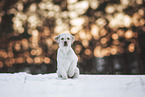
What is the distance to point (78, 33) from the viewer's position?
878cm

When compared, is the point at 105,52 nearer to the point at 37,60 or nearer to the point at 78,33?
the point at 78,33

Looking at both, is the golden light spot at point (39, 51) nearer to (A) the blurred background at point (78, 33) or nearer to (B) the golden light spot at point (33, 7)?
(A) the blurred background at point (78, 33)

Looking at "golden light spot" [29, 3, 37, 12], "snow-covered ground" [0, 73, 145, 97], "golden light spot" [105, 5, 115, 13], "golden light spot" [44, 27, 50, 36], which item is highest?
"golden light spot" [29, 3, 37, 12]

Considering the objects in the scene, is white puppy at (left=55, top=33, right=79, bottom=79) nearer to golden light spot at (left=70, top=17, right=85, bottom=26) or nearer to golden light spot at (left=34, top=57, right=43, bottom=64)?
golden light spot at (left=70, top=17, right=85, bottom=26)

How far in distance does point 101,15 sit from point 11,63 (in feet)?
22.3

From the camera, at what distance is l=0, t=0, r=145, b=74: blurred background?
8.55 m

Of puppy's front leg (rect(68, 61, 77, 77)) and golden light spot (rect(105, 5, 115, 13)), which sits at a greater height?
golden light spot (rect(105, 5, 115, 13))

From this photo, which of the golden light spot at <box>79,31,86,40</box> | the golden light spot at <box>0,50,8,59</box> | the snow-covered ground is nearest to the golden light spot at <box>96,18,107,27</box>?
the golden light spot at <box>79,31,86,40</box>

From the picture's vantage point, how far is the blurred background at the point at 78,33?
855 cm

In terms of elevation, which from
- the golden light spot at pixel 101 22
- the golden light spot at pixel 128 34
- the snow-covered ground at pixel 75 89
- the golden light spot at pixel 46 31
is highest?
the golden light spot at pixel 101 22

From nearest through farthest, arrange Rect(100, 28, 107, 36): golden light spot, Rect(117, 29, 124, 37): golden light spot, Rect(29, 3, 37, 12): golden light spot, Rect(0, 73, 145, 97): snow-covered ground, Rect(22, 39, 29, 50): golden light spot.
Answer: Rect(0, 73, 145, 97): snow-covered ground
Rect(117, 29, 124, 37): golden light spot
Rect(100, 28, 107, 36): golden light spot
Rect(22, 39, 29, 50): golden light spot
Rect(29, 3, 37, 12): golden light spot

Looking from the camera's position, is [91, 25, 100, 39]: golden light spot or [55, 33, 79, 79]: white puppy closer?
[55, 33, 79, 79]: white puppy

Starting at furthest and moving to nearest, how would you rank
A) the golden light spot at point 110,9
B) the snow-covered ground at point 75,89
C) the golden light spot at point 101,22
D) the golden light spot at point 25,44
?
1. the golden light spot at point 25,44
2. the golden light spot at point 110,9
3. the golden light spot at point 101,22
4. the snow-covered ground at point 75,89

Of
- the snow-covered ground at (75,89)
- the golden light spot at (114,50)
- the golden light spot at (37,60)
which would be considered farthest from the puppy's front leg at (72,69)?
the golden light spot at (37,60)
